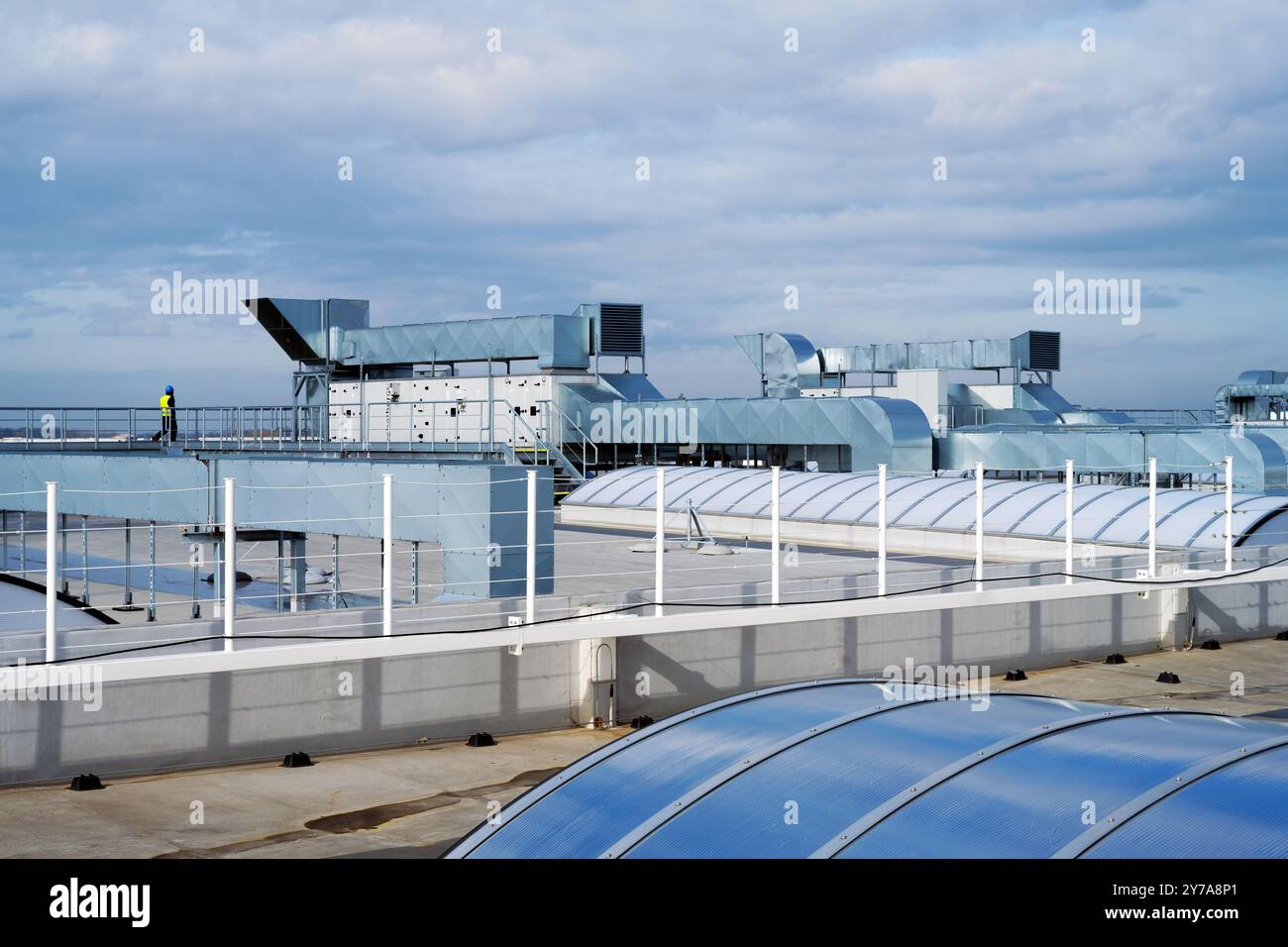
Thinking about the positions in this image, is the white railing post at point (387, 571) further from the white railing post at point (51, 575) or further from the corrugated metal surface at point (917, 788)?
the corrugated metal surface at point (917, 788)

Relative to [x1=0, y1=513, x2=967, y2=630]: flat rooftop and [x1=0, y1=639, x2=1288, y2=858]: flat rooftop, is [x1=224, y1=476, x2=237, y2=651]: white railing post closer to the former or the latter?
[x1=0, y1=639, x2=1288, y2=858]: flat rooftop

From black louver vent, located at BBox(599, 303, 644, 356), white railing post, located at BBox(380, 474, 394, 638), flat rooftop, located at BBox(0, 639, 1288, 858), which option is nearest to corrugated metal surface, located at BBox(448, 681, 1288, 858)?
flat rooftop, located at BBox(0, 639, 1288, 858)

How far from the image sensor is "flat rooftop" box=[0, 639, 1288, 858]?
8219 millimetres

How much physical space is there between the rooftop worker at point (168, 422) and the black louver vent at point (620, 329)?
12.0 meters

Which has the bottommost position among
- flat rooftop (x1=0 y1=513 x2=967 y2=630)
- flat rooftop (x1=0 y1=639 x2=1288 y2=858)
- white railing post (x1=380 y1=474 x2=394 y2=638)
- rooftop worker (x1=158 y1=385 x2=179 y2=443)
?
flat rooftop (x1=0 y1=639 x2=1288 y2=858)

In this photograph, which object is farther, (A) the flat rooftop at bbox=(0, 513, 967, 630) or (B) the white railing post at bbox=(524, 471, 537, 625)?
(A) the flat rooftop at bbox=(0, 513, 967, 630)

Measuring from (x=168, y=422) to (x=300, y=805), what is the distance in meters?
17.4

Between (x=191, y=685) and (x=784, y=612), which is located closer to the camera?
(x=191, y=685)

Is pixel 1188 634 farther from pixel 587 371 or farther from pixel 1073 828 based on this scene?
pixel 587 371

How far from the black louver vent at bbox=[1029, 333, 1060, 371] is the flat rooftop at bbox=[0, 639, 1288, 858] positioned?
33.4 metres

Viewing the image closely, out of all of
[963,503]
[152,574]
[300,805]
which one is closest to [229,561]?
[300,805]
